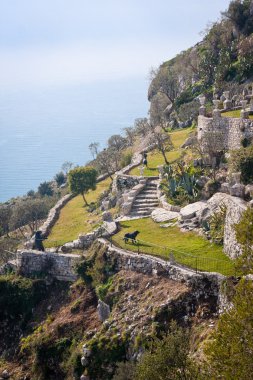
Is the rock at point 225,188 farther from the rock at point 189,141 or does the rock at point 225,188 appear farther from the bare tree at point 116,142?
the bare tree at point 116,142

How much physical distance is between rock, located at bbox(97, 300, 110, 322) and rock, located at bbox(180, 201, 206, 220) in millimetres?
7069

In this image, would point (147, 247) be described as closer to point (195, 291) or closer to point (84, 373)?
point (195, 291)

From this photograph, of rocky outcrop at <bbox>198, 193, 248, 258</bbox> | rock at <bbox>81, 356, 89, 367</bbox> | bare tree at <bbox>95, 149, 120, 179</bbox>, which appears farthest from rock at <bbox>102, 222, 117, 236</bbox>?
bare tree at <bbox>95, 149, 120, 179</bbox>

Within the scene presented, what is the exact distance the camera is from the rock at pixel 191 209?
27.4 metres

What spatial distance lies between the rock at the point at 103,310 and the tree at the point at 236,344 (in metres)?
8.91

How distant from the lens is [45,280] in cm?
2734

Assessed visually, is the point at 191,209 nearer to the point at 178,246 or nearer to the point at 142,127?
the point at 178,246

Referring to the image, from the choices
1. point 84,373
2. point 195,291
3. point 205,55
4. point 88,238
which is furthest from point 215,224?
point 205,55

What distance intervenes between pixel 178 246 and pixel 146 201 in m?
9.05

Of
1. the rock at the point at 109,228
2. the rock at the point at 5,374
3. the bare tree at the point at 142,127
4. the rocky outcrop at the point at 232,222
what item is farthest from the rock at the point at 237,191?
the bare tree at the point at 142,127

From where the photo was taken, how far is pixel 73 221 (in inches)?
1438

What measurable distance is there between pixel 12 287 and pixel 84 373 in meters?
8.34

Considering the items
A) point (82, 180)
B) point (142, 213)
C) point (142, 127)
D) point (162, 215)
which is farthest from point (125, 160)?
point (142, 127)

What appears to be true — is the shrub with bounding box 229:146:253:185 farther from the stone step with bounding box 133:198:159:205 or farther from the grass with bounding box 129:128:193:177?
the grass with bounding box 129:128:193:177
